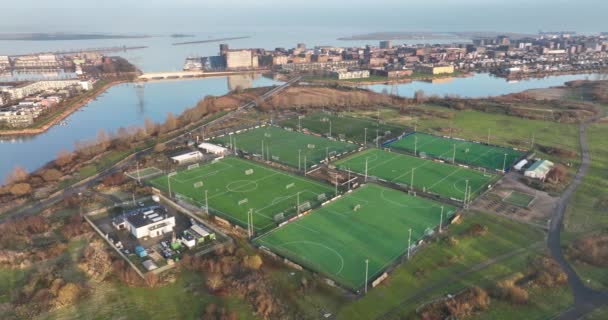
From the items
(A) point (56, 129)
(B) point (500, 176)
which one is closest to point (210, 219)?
(B) point (500, 176)

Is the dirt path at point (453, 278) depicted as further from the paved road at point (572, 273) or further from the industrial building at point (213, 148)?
the industrial building at point (213, 148)

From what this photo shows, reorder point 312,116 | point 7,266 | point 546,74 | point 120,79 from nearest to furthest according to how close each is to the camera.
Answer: point 7,266, point 312,116, point 120,79, point 546,74

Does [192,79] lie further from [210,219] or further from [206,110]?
[210,219]

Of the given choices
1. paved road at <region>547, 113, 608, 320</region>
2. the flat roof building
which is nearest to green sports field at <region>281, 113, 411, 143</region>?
the flat roof building

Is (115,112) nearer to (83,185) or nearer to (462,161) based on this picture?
(83,185)

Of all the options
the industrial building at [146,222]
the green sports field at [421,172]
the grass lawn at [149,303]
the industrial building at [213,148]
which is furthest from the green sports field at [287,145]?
the grass lawn at [149,303]

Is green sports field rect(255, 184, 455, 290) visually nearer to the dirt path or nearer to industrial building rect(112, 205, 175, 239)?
the dirt path
